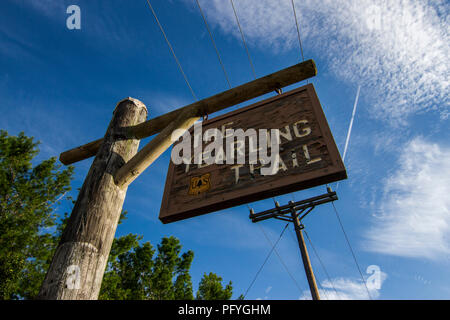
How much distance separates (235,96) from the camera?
2783 millimetres

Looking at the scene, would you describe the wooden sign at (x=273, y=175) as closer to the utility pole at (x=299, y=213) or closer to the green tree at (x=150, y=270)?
the utility pole at (x=299, y=213)

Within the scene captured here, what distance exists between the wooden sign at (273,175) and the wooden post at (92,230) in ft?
1.44

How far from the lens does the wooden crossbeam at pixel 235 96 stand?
2635 mm

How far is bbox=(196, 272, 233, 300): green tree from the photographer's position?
19.8 metres

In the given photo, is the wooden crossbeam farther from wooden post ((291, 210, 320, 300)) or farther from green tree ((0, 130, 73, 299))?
green tree ((0, 130, 73, 299))

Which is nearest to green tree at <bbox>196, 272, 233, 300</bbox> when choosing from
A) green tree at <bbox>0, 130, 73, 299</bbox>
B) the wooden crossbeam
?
green tree at <bbox>0, 130, 73, 299</bbox>

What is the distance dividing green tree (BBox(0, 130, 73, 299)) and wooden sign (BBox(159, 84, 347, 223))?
13667mm

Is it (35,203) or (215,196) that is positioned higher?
(35,203)

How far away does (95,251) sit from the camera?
72.4 inches

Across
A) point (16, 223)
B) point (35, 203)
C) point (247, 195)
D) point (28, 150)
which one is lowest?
point (247, 195)

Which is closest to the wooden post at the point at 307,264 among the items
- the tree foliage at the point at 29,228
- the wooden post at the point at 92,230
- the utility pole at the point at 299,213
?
the utility pole at the point at 299,213

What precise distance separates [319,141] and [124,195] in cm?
172
